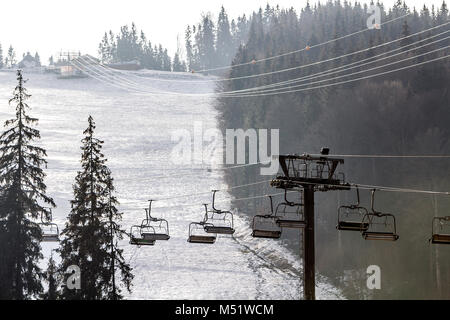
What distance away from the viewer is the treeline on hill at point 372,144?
59688 mm

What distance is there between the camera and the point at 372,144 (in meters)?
80.9

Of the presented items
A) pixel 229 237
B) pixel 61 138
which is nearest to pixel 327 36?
pixel 61 138

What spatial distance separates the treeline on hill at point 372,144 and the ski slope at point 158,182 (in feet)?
15.6

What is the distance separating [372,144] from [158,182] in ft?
126

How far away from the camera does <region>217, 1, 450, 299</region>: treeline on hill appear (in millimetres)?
59688

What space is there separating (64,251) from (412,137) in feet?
176

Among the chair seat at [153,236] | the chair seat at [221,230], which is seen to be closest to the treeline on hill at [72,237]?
the chair seat at [153,236]

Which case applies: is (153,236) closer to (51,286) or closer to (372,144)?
(51,286)

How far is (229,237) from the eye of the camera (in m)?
76.2

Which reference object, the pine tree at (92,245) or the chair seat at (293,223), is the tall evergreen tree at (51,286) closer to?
the pine tree at (92,245)

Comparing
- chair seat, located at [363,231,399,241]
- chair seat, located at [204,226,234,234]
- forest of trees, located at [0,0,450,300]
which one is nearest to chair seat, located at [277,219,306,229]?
chair seat, located at [363,231,399,241]

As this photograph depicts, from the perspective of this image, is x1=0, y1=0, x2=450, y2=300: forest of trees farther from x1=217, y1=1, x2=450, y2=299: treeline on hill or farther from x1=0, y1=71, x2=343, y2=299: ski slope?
x1=0, y1=71, x2=343, y2=299: ski slope
